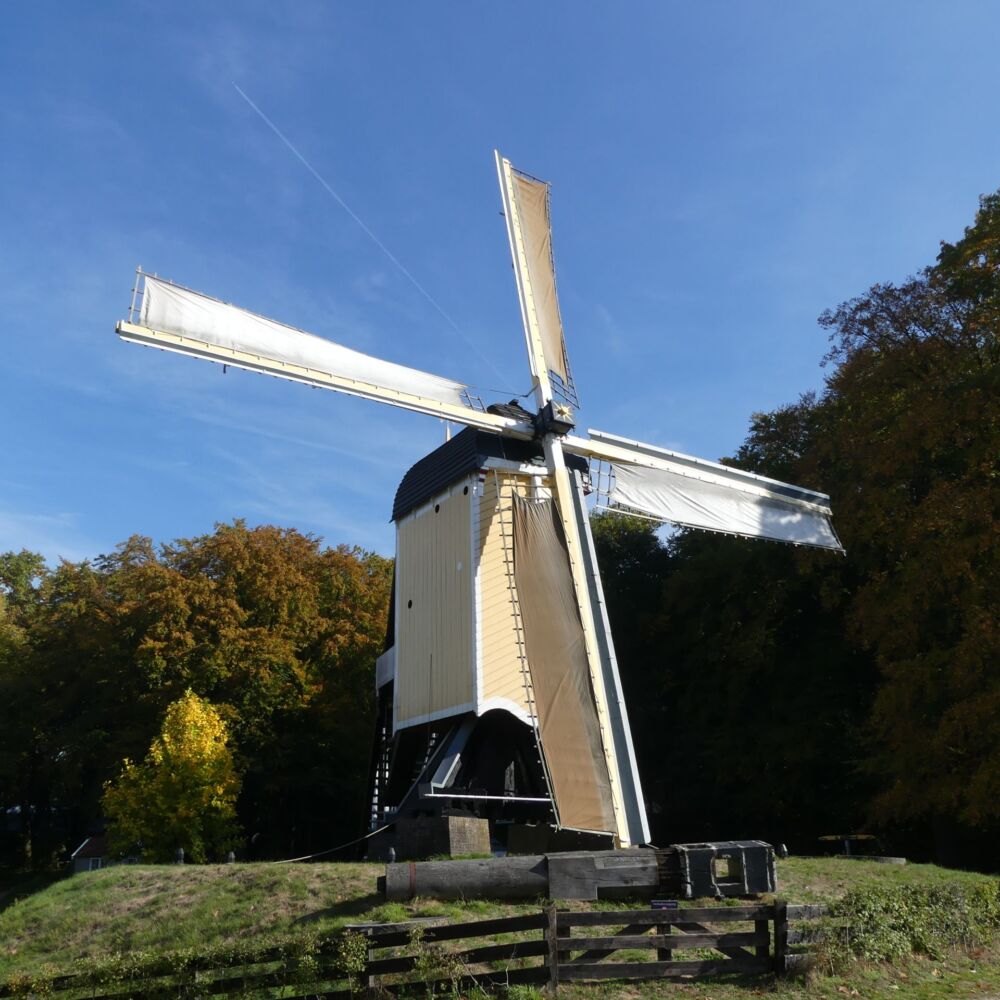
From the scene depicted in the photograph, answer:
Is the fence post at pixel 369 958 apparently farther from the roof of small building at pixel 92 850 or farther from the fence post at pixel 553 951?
the roof of small building at pixel 92 850

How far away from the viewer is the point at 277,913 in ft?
36.4

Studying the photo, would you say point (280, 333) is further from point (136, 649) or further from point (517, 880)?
point (136, 649)

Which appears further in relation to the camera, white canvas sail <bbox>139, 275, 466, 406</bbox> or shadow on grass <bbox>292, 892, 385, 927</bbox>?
white canvas sail <bbox>139, 275, 466, 406</bbox>

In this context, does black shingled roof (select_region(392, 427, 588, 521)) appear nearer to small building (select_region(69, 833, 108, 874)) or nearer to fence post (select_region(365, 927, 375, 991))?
fence post (select_region(365, 927, 375, 991))

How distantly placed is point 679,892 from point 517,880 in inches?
68.6

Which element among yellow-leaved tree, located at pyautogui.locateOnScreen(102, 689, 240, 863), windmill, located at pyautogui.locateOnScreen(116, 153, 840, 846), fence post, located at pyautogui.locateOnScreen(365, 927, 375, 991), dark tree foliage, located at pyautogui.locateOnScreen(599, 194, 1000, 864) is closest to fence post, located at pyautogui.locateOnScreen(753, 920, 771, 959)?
fence post, located at pyautogui.locateOnScreen(365, 927, 375, 991)

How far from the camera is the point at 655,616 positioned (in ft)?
91.0

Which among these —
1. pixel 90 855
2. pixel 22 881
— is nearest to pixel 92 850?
pixel 90 855

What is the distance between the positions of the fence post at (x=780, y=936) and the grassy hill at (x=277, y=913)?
0.18m

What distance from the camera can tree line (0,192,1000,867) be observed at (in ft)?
61.2

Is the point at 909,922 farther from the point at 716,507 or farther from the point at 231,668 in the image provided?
the point at 231,668

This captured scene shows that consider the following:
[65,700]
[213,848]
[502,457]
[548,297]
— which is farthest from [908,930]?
[65,700]

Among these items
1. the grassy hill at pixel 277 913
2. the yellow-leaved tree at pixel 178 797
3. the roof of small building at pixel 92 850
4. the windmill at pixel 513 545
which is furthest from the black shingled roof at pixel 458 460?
the roof of small building at pixel 92 850

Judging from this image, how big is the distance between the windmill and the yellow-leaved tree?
162 inches
